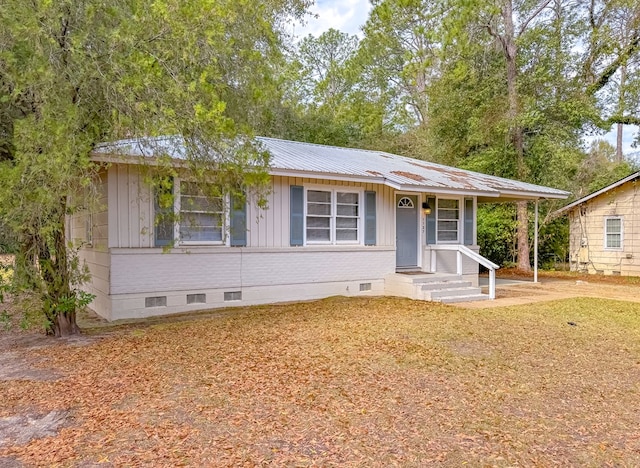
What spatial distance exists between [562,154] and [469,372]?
1283 cm

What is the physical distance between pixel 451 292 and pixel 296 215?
3763mm

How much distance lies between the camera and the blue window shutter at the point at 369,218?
34.4 feet

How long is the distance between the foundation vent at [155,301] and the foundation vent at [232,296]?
1.16m

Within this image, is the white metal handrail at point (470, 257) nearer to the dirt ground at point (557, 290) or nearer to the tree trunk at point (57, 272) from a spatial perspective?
the dirt ground at point (557, 290)

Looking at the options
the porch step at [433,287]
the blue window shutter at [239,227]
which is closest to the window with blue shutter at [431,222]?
the porch step at [433,287]

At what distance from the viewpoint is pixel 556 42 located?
627 inches

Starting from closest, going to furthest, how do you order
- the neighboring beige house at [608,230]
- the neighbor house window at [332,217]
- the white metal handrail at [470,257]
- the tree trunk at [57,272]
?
the tree trunk at [57,272] → the neighbor house window at [332,217] → the white metal handrail at [470,257] → the neighboring beige house at [608,230]

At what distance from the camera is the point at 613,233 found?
1642cm

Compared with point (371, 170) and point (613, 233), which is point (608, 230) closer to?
point (613, 233)

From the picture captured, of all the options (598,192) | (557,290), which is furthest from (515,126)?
Result: (557,290)

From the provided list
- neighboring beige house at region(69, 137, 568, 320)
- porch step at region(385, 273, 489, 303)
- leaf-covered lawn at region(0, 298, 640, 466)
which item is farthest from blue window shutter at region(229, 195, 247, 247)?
porch step at region(385, 273, 489, 303)

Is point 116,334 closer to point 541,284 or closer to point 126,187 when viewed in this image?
point 126,187

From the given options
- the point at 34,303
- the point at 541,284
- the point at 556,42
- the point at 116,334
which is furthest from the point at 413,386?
the point at 556,42

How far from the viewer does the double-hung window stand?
16234mm
